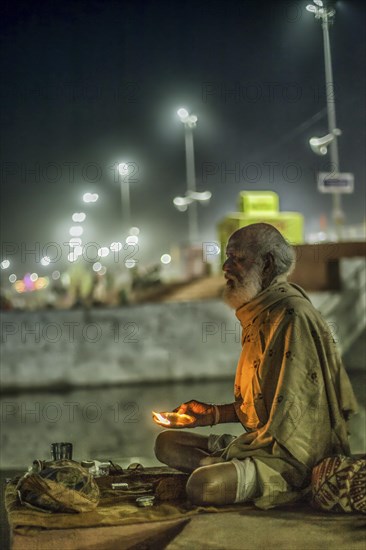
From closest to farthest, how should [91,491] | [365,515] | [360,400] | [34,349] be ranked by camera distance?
[365,515] < [91,491] < [360,400] < [34,349]

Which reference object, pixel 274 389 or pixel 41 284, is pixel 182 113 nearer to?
pixel 41 284

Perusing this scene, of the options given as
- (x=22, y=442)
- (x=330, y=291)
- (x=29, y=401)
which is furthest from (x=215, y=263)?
(x=22, y=442)

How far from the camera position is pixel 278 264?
13.9 feet

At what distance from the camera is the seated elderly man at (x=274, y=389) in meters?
3.87

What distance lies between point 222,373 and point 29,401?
3.82 m

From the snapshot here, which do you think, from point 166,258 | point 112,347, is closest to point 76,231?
point 166,258

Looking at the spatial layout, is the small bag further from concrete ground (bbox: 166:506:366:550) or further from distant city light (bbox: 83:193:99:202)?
distant city light (bbox: 83:193:99:202)

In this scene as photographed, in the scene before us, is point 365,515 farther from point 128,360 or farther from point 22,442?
point 128,360

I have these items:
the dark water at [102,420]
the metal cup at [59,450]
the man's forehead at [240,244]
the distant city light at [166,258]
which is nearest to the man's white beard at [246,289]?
the man's forehead at [240,244]

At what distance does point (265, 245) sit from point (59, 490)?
1680 mm

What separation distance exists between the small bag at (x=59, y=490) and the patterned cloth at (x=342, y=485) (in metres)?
1.18

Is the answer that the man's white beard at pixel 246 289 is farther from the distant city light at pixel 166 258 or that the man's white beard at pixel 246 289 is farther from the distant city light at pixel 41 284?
the distant city light at pixel 166 258

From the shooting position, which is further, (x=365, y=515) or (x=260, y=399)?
A: (x=260, y=399)

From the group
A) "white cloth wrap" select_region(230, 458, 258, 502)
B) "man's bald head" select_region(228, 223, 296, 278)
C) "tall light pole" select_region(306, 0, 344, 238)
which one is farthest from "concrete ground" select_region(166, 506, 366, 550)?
"tall light pole" select_region(306, 0, 344, 238)
